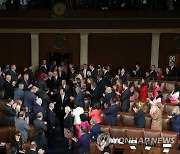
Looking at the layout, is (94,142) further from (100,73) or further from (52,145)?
(100,73)

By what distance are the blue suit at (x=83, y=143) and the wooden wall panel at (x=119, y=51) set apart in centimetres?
1087

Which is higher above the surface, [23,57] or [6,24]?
[6,24]

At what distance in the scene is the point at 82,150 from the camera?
9555 millimetres

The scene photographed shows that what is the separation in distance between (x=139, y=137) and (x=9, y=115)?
368cm

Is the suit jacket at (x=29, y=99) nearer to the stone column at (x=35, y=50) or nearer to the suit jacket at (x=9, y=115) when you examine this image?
the suit jacket at (x=9, y=115)

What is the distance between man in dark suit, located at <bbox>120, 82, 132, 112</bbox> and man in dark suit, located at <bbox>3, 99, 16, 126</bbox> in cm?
363

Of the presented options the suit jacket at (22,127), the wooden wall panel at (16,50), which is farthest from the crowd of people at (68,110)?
the wooden wall panel at (16,50)

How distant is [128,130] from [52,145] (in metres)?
2.60

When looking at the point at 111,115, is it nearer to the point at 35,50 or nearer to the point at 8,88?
the point at 8,88

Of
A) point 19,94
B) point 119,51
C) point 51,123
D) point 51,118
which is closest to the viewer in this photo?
Answer: point 51,118

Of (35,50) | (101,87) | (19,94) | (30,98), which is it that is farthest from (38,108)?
(35,50)

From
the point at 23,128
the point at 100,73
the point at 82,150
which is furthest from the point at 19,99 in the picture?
the point at 100,73

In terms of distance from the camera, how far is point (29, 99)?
37.5ft

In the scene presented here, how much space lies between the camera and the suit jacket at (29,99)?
1139 cm
